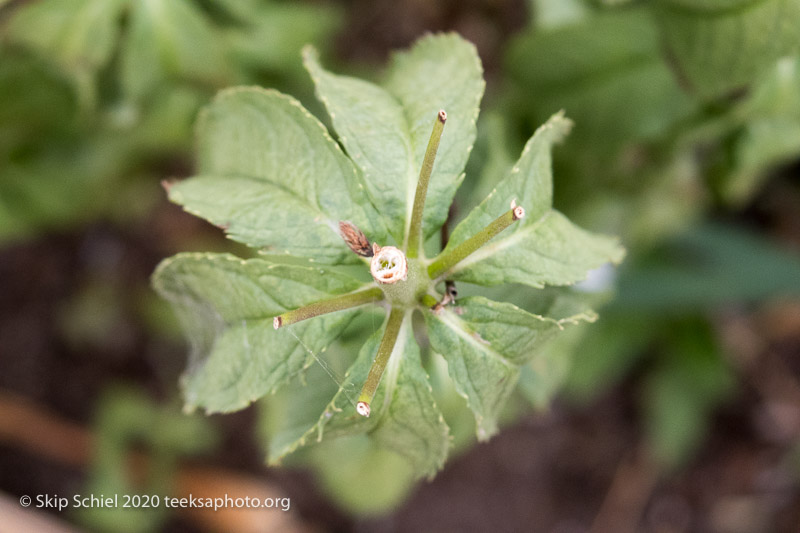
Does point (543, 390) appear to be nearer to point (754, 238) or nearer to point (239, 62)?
point (239, 62)

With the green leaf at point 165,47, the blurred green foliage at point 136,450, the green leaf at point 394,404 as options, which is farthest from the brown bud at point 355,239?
the blurred green foliage at point 136,450

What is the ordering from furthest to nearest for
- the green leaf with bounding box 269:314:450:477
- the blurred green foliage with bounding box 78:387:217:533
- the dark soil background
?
the dark soil background < the blurred green foliage with bounding box 78:387:217:533 < the green leaf with bounding box 269:314:450:477

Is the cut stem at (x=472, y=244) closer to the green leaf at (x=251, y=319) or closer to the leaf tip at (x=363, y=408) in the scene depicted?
the green leaf at (x=251, y=319)

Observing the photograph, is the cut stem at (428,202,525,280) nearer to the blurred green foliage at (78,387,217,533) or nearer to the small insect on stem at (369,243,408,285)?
the small insect on stem at (369,243,408,285)

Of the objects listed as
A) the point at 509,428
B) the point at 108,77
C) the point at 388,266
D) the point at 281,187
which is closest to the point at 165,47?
the point at 108,77

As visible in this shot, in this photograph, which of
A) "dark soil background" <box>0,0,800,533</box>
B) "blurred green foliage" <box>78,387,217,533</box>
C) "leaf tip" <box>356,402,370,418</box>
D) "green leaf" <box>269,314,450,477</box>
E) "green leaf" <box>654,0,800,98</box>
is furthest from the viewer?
"dark soil background" <box>0,0,800,533</box>

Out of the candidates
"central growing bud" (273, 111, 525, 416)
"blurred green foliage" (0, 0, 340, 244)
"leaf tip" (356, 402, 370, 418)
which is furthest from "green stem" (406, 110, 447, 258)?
"blurred green foliage" (0, 0, 340, 244)

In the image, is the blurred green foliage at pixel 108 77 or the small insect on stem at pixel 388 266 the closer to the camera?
the small insect on stem at pixel 388 266
